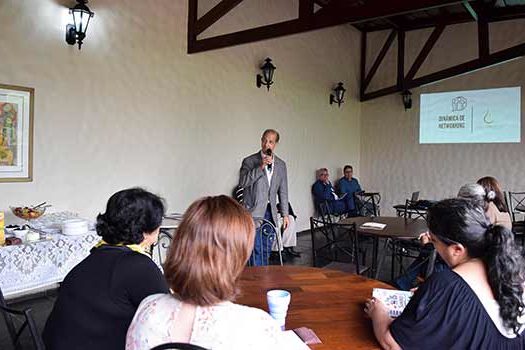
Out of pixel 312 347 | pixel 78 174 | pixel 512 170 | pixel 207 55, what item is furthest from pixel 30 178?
pixel 512 170

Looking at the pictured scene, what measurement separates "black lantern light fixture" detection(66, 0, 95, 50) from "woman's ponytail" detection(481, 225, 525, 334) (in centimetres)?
364

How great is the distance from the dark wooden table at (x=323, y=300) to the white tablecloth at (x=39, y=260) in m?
1.55

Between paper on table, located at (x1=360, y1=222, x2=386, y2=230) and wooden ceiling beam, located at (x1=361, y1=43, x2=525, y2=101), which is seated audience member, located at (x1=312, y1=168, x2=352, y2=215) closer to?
wooden ceiling beam, located at (x1=361, y1=43, x2=525, y2=101)

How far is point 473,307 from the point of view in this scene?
4.41 ft

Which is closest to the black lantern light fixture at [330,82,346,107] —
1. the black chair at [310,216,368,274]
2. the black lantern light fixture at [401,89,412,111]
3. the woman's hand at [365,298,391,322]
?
the black lantern light fixture at [401,89,412,111]

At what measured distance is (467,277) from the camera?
4.57ft

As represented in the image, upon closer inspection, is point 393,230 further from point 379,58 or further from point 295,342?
point 379,58

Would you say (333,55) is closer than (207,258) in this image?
No

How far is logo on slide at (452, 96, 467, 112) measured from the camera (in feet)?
27.0

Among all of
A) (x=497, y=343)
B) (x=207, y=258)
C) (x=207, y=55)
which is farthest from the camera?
(x=207, y=55)

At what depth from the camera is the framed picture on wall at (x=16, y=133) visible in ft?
11.7

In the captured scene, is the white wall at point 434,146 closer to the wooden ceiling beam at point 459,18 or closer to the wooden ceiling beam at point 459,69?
the wooden ceiling beam at point 459,18

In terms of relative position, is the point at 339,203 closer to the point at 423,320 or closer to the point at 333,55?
the point at 333,55

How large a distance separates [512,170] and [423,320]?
25.0ft
